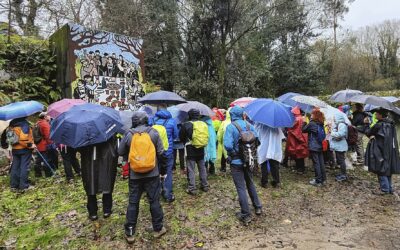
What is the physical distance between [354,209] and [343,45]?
27476 millimetres

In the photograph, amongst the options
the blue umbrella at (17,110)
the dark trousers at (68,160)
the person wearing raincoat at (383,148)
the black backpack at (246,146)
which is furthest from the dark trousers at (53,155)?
the person wearing raincoat at (383,148)

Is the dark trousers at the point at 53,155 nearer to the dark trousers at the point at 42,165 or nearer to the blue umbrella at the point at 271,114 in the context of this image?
the dark trousers at the point at 42,165

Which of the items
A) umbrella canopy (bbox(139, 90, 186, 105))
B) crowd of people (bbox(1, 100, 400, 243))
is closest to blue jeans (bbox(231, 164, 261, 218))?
crowd of people (bbox(1, 100, 400, 243))

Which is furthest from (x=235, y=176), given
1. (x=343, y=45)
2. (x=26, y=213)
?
(x=343, y=45)

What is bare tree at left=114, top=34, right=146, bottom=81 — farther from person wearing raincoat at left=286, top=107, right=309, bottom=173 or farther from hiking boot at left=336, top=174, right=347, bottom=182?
hiking boot at left=336, top=174, right=347, bottom=182

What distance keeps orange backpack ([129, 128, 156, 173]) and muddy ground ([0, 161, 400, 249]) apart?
123 cm

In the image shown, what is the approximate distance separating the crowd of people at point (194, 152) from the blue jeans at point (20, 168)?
2 cm

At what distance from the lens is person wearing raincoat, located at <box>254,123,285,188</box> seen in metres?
6.85

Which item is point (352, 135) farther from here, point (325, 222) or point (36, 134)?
point (36, 134)

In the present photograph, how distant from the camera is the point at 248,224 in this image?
5.19 meters

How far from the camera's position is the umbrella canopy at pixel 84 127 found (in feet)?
15.2

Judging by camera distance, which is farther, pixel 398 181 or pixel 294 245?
pixel 398 181

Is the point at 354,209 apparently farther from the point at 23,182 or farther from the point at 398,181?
the point at 23,182

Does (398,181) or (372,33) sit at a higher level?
(372,33)
